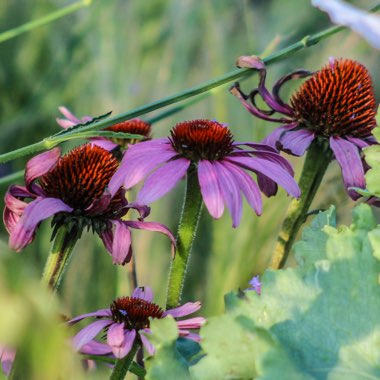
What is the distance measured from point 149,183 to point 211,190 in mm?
33

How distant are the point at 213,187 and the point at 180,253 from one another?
0.04 meters

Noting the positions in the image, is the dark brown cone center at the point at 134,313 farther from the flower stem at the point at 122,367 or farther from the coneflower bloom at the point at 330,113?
the coneflower bloom at the point at 330,113

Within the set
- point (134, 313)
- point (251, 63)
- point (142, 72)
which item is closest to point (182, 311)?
point (134, 313)

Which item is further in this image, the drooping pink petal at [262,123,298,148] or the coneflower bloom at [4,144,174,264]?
the drooping pink petal at [262,123,298,148]

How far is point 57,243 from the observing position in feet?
1.23

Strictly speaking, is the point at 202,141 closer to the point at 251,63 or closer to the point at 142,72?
the point at 251,63

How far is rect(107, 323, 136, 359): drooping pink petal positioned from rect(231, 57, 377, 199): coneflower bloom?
0.50ft

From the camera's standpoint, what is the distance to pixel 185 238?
1.31 ft

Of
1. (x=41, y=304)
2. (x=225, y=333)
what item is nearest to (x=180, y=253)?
(x=225, y=333)

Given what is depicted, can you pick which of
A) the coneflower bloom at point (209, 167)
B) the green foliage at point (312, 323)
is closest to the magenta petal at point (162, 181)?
the coneflower bloom at point (209, 167)

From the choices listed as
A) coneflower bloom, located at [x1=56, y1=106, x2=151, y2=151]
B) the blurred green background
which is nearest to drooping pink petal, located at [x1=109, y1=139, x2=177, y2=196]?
coneflower bloom, located at [x1=56, y1=106, x2=151, y2=151]

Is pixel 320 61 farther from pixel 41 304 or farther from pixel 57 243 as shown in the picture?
pixel 41 304

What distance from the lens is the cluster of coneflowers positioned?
36cm

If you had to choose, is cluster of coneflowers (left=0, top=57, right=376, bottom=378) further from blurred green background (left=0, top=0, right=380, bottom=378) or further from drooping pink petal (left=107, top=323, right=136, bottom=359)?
blurred green background (left=0, top=0, right=380, bottom=378)
